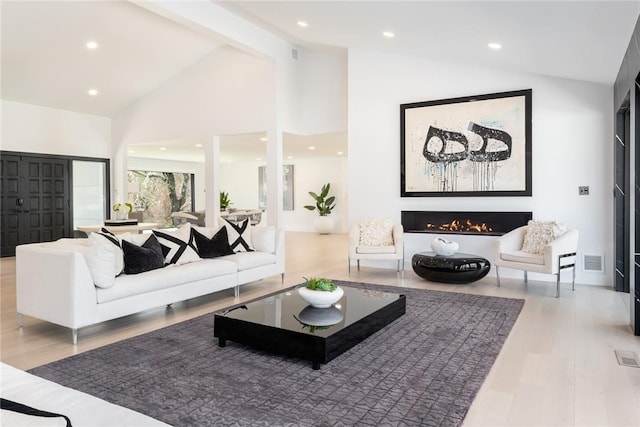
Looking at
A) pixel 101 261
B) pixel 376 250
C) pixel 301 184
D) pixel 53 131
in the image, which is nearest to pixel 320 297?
pixel 101 261

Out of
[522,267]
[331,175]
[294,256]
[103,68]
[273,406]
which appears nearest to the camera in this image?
[273,406]

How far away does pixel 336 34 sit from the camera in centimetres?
666

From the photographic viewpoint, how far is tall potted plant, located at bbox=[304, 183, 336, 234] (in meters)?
13.2

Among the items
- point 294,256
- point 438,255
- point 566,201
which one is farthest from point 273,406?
point 294,256

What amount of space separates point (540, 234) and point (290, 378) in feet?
14.0

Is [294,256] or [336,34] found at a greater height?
[336,34]

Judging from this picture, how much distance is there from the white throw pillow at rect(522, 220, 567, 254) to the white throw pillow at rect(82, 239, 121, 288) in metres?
4.93

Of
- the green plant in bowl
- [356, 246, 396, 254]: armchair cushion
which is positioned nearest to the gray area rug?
the green plant in bowl

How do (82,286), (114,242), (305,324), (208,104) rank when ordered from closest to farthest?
(305,324) → (82,286) → (114,242) → (208,104)

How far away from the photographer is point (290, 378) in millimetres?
2895

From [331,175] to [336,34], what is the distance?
7.33 metres

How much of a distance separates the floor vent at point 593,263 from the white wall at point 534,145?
0.06 m

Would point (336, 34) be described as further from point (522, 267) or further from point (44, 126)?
point (44, 126)

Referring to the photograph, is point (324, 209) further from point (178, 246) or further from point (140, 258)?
point (140, 258)
